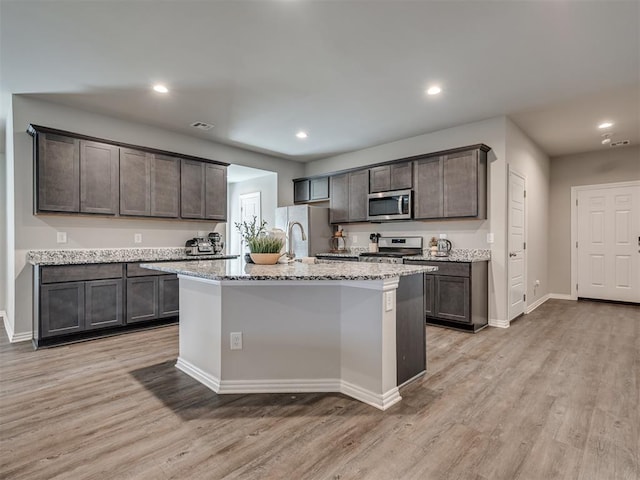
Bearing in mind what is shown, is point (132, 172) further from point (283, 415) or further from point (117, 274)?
point (283, 415)

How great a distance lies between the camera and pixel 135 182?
442 cm

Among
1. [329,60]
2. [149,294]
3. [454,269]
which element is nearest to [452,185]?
[454,269]

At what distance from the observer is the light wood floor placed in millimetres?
1690

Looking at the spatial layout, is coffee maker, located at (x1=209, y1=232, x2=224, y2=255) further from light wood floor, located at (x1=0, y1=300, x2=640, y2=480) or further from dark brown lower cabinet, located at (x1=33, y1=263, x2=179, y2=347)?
light wood floor, located at (x1=0, y1=300, x2=640, y2=480)

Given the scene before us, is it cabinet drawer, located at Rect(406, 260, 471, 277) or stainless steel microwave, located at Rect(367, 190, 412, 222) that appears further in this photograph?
stainless steel microwave, located at Rect(367, 190, 412, 222)

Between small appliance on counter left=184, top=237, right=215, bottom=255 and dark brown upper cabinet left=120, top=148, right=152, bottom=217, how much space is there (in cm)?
77

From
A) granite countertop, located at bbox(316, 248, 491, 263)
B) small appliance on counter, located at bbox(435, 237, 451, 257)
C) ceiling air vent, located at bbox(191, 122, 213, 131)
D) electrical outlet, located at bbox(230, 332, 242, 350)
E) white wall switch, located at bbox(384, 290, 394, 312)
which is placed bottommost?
electrical outlet, located at bbox(230, 332, 242, 350)

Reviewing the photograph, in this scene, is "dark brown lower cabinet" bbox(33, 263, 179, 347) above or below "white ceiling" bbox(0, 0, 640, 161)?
below

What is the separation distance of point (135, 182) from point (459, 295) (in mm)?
4372

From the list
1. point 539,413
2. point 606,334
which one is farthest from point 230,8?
point 606,334

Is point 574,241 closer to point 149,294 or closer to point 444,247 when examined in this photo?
point 444,247

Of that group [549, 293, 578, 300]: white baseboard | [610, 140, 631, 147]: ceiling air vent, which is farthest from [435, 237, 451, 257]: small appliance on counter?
[610, 140, 631, 147]: ceiling air vent

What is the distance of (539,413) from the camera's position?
87.0 inches

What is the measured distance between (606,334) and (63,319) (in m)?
6.16
